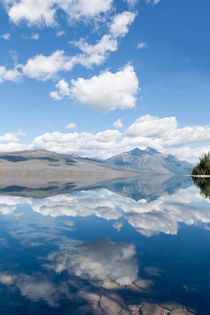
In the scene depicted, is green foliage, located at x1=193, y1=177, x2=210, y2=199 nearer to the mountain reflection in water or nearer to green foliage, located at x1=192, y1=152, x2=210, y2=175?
the mountain reflection in water

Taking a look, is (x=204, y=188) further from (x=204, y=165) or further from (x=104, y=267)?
(x=204, y=165)

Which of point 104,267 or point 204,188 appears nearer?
point 104,267

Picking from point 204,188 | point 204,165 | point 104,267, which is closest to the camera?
point 104,267

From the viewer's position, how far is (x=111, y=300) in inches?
423

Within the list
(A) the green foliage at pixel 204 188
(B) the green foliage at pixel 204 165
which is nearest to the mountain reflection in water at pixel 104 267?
(A) the green foliage at pixel 204 188

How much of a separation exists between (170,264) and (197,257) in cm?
308

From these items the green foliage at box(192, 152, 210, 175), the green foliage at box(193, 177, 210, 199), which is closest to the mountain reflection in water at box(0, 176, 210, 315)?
the green foliage at box(193, 177, 210, 199)

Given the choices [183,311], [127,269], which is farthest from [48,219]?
[183,311]

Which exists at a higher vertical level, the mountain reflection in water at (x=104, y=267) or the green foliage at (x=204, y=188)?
the mountain reflection in water at (x=104, y=267)

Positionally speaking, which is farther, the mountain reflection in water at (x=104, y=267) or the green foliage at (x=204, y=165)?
the green foliage at (x=204, y=165)

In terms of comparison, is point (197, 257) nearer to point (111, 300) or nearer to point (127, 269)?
point (127, 269)

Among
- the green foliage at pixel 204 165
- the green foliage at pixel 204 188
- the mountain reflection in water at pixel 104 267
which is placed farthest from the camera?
the green foliage at pixel 204 165

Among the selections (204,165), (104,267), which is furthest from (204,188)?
(204,165)

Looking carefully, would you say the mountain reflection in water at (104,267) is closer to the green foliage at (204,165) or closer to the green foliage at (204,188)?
the green foliage at (204,188)
